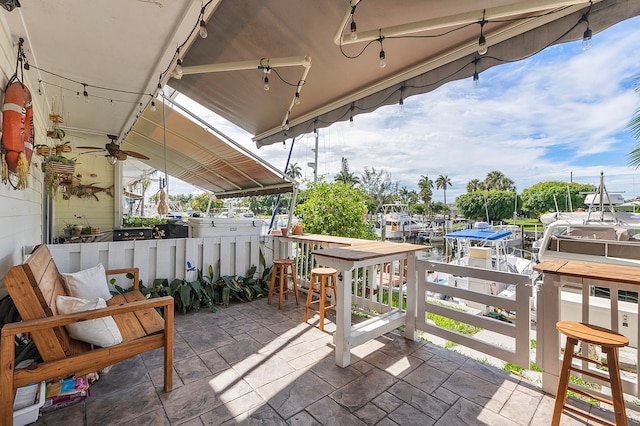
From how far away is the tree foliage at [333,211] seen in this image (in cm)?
539

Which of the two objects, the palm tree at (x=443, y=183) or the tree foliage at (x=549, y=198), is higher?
the palm tree at (x=443, y=183)

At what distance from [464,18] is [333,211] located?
3.93 m

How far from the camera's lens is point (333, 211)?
5445 millimetres

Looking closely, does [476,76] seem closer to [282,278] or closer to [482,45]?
[482,45]

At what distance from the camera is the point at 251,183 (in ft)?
20.4

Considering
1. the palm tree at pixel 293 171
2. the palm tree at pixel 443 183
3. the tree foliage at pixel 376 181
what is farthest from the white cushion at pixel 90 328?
the palm tree at pixel 443 183

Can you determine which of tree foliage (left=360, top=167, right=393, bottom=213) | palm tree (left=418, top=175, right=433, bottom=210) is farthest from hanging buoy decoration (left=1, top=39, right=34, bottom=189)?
palm tree (left=418, top=175, right=433, bottom=210)

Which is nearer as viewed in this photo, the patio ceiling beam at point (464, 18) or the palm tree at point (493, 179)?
the patio ceiling beam at point (464, 18)

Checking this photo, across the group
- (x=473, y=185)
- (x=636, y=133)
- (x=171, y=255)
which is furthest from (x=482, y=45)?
(x=473, y=185)

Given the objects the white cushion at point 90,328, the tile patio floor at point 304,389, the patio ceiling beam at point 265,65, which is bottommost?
the tile patio floor at point 304,389

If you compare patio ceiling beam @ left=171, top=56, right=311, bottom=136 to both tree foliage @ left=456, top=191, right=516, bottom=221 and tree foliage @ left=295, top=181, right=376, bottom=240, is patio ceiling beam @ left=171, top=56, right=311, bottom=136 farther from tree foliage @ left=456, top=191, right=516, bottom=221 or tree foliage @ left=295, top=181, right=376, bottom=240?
tree foliage @ left=456, top=191, right=516, bottom=221

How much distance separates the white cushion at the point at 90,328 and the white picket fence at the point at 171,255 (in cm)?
153

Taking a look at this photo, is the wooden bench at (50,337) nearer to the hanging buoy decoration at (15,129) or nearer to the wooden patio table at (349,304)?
the hanging buoy decoration at (15,129)

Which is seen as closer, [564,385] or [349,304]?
[564,385]
